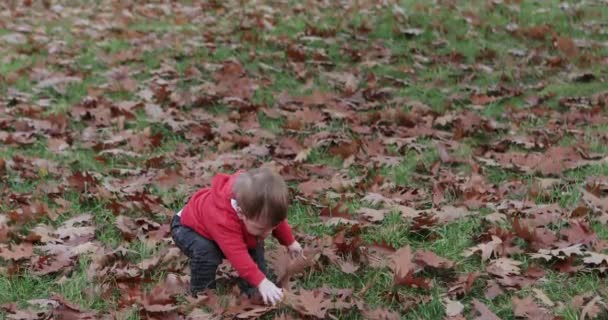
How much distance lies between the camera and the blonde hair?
3119mm

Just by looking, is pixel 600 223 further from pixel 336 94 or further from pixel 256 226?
pixel 336 94

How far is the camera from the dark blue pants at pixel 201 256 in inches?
134

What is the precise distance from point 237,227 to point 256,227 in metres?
0.10

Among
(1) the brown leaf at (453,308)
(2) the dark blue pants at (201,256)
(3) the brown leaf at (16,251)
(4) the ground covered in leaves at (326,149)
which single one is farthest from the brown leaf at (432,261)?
(3) the brown leaf at (16,251)

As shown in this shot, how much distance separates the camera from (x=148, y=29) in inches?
371

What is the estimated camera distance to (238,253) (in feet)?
10.7

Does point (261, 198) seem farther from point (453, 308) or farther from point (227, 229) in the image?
point (453, 308)

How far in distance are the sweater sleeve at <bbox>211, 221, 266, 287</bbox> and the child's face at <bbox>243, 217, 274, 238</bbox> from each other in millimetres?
59

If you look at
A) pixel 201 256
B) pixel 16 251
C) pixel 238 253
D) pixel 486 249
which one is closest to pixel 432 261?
pixel 486 249

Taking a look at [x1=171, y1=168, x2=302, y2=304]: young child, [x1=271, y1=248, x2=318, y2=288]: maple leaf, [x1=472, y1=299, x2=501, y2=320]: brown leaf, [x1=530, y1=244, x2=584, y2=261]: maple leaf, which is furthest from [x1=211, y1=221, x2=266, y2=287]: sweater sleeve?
[x1=530, y1=244, x2=584, y2=261]: maple leaf

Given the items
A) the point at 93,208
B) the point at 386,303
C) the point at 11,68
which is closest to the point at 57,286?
the point at 93,208

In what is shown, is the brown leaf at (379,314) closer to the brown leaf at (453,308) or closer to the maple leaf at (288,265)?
the brown leaf at (453,308)

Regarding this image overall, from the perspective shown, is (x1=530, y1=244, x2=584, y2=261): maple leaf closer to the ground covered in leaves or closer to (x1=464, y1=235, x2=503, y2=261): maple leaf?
the ground covered in leaves

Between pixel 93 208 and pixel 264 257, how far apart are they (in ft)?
4.75
